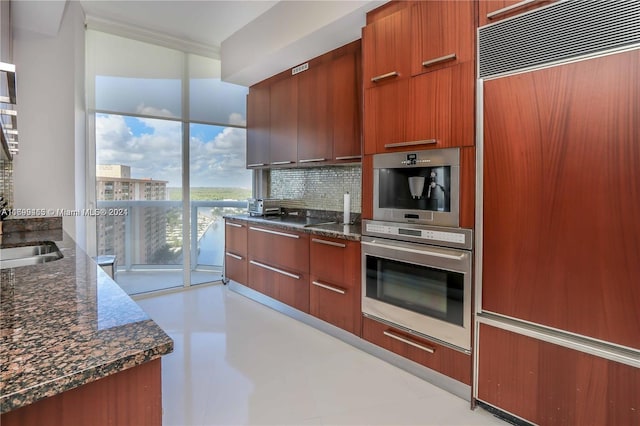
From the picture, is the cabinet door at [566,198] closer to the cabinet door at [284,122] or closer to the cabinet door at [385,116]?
the cabinet door at [385,116]

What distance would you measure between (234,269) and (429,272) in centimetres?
259

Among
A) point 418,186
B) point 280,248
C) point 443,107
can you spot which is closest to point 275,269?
point 280,248

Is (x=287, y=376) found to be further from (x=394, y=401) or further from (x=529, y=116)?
(x=529, y=116)

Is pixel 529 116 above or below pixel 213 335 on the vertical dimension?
above

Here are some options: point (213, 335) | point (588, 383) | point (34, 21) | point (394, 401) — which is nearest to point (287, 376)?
point (394, 401)

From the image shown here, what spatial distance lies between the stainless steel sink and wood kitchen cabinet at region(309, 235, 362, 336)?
1.74 m

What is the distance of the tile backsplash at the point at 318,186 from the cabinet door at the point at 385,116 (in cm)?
91

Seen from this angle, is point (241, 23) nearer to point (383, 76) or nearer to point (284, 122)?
point (284, 122)

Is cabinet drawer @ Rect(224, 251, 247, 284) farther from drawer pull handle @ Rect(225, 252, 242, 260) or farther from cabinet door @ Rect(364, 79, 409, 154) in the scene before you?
cabinet door @ Rect(364, 79, 409, 154)

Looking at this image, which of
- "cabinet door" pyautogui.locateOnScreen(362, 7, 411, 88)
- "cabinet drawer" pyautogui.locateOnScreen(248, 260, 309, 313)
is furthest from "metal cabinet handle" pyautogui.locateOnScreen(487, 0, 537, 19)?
"cabinet drawer" pyautogui.locateOnScreen(248, 260, 309, 313)

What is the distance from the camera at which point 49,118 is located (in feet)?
9.73

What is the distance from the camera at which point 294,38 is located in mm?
2949

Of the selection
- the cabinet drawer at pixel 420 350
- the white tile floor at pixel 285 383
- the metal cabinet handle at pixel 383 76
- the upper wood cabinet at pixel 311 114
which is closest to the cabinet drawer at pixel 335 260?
the cabinet drawer at pixel 420 350

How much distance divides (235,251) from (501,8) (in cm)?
335
